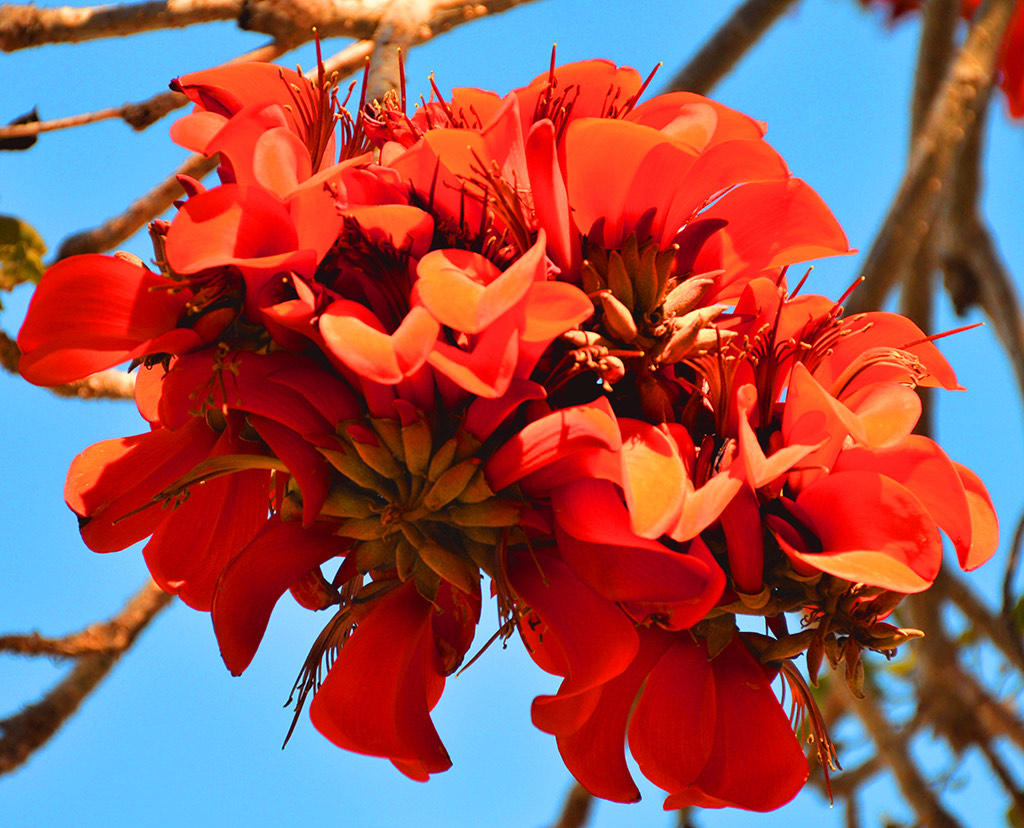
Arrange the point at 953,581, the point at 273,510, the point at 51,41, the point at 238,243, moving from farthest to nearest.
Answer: the point at 953,581, the point at 51,41, the point at 273,510, the point at 238,243

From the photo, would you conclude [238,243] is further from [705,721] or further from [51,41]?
[51,41]

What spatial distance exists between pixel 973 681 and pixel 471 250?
1622 millimetres

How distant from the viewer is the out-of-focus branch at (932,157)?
1.36m

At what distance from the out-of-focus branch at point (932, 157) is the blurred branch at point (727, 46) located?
31 cm

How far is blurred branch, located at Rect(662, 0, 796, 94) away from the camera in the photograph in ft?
4.24

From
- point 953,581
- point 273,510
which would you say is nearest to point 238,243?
point 273,510

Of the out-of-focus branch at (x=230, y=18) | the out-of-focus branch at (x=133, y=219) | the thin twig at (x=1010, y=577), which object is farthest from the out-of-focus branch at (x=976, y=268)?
the out-of-focus branch at (x=133, y=219)

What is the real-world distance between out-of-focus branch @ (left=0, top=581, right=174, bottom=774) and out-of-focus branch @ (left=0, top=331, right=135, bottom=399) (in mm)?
229

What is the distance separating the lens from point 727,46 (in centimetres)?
136

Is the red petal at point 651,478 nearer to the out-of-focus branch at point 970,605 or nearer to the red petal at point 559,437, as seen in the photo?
the red petal at point 559,437

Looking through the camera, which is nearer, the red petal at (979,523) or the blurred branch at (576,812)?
the red petal at (979,523)

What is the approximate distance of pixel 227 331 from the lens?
535 millimetres

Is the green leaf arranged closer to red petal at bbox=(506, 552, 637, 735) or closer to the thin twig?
red petal at bbox=(506, 552, 637, 735)

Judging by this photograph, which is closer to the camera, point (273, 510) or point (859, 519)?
point (859, 519)
